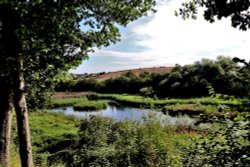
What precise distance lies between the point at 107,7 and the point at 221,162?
4520 millimetres

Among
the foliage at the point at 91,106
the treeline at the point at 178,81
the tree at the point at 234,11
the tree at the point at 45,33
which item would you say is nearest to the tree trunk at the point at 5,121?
the tree at the point at 45,33

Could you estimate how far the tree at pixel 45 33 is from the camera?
655 centimetres

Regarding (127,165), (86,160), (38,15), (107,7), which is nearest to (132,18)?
(107,7)

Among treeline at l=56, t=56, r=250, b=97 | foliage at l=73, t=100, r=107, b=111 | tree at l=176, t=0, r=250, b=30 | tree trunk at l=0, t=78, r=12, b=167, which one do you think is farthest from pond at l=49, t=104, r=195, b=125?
tree at l=176, t=0, r=250, b=30

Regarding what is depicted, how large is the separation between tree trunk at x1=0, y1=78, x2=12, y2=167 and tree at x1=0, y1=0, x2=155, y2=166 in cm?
202

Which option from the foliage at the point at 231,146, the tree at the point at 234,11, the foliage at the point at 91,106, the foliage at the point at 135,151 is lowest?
the foliage at the point at 91,106

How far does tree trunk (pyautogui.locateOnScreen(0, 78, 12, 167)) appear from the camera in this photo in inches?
427

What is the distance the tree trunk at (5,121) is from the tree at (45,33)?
2.02m

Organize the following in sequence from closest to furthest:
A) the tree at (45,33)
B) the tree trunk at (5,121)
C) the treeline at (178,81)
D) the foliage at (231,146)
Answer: the foliage at (231,146), the tree at (45,33), the tree trunk at (5,121), the treeline at (178,81)

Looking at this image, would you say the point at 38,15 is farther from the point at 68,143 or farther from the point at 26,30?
the point at 68,143

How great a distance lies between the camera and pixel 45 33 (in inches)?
275

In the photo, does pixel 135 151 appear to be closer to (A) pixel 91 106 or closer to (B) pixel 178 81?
(A) pixel 91 106

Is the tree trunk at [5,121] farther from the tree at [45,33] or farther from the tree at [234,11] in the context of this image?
the tree at [234,11]

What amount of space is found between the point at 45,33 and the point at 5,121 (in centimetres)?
499
